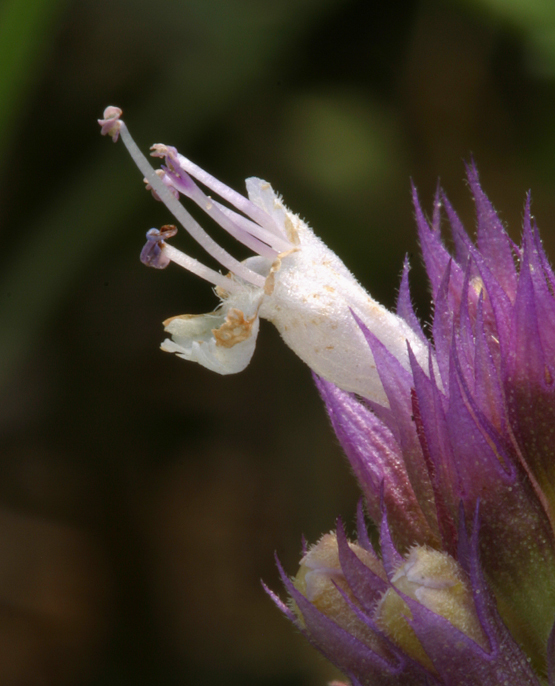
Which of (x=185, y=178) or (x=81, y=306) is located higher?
(x=185, y=178)

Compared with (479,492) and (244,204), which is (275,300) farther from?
(479,492)

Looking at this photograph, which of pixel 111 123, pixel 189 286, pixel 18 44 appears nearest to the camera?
pixel 111 123

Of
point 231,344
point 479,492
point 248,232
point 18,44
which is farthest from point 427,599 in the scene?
point 18,44

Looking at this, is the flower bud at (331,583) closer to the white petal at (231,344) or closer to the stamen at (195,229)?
the white petal at (231,344)

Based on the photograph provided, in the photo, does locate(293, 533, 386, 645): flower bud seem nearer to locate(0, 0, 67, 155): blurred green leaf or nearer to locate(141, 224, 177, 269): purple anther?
locate(141, 224, 177, 269): purple anther

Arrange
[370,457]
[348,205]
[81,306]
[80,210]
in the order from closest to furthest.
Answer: [370,457], [80,210], [348,205], [81,306]

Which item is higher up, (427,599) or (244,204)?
(244,204)

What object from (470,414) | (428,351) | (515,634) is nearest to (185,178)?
(428,351)

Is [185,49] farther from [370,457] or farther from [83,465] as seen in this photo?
[370,457]
